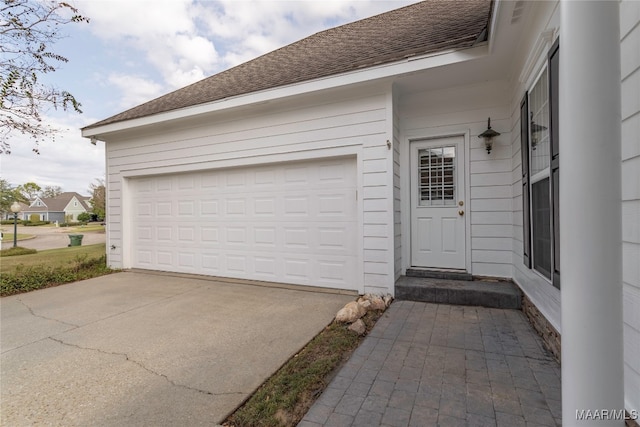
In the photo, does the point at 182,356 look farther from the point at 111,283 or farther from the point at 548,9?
the point at 548,9

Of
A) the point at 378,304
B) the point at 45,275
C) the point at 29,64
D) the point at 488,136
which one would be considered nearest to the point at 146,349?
the point at 378,304

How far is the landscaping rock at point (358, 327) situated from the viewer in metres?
3.01

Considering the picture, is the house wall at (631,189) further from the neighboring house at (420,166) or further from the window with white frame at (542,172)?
the window with white frame at (542,172)

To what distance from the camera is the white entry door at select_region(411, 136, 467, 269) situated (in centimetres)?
423

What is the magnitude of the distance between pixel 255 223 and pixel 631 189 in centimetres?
457

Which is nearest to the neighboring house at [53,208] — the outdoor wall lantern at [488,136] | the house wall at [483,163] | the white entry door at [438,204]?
the white entry door at [438,204]

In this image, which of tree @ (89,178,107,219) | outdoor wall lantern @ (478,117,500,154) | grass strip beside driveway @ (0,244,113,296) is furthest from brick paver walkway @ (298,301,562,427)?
tree @ (89,178,107,219)

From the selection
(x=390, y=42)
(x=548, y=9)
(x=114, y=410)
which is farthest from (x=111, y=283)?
(x=548, y=9)

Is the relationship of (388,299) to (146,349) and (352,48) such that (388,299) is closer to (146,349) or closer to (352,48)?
(146,349)

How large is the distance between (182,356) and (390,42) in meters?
4.88

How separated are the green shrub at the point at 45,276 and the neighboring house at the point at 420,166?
683 mm

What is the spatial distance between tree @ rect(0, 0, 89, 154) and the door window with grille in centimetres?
572

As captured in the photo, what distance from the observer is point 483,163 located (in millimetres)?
4090

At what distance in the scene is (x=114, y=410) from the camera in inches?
75.5
